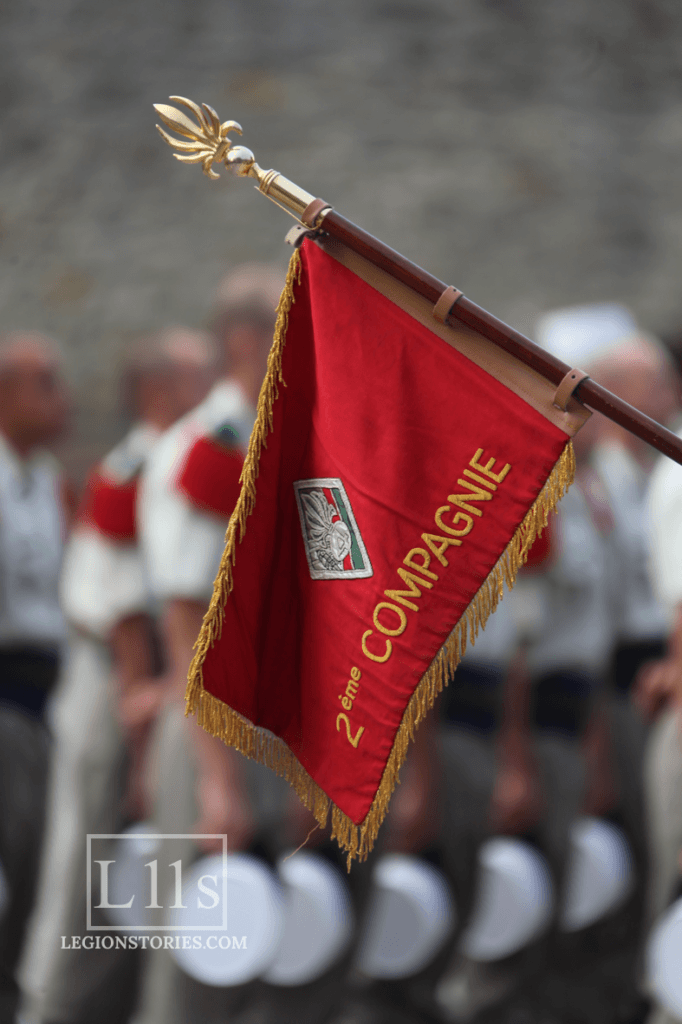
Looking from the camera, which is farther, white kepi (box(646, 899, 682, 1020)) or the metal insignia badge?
white kepi (box(646, 899, 682, 1020))

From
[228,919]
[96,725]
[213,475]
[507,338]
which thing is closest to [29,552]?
[96,725]

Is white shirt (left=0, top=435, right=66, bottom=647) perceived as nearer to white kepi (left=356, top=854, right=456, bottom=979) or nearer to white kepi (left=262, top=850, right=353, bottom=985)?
white kepi (left=262, top=850, right=353, bottom=985)

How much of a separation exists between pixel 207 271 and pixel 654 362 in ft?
4.46

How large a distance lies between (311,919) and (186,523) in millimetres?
824

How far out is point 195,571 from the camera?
1.96 m

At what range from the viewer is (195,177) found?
332 cm

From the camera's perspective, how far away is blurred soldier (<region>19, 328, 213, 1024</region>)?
7.72 feet

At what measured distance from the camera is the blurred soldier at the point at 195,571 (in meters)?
1.96

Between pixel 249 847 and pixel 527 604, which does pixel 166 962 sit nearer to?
pixel 249 847

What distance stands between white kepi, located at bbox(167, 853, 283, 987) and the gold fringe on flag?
77cm

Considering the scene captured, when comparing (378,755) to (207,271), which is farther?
(207,271)

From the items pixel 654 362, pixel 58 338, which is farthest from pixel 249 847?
pixel 58 338

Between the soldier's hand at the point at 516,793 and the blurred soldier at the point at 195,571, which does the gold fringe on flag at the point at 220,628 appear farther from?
the soldier's hand at the point at 516,793

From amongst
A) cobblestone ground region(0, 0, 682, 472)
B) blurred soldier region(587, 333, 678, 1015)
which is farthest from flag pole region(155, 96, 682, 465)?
cobblestone ground region(0, 0, 682, 472)
